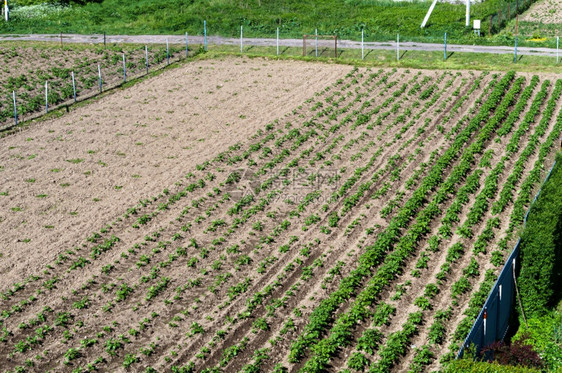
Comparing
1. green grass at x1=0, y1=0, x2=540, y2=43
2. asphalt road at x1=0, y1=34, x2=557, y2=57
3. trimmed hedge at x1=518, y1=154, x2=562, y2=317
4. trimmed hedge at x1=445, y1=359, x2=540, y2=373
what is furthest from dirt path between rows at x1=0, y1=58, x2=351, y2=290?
trimmed hedge at x1=518, y1=154, x2=562, y2=317

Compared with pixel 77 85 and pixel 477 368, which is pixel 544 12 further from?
pixel 477 368

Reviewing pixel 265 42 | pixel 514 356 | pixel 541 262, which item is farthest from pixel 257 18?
pixel 514 356

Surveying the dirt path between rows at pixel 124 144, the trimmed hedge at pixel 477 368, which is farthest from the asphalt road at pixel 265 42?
the trimmed hedge at pixel 477 368

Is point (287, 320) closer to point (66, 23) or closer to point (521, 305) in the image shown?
point (521, 305)

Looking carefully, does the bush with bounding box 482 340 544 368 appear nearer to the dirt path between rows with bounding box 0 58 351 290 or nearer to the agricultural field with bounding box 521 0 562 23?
the dirt path between rows with bounding box 0 58 351 290

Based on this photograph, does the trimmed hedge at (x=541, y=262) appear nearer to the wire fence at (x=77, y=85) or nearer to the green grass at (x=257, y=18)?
the wire fence at (x=77, y=85)

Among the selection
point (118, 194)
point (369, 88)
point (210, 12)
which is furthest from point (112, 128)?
point (210, 12)
